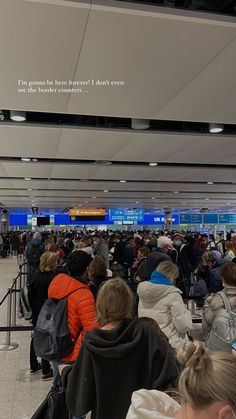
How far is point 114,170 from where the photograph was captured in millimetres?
9852

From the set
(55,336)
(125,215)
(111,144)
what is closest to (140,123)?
(111,144)

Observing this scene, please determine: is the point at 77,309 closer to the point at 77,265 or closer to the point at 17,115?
the point at 77,265

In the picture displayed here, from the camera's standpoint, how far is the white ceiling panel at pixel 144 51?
256cm

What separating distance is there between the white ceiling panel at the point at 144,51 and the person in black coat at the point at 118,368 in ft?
6.94

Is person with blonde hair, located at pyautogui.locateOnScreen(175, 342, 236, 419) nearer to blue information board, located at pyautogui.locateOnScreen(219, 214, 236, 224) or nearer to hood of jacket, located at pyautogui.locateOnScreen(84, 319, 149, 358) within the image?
hood of jacket, located at pyautogui.locateOnScreen(84, 319, 149, 358)

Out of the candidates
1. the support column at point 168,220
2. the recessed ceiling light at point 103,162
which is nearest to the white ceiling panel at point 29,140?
the recessed ceiling light at point 103,162

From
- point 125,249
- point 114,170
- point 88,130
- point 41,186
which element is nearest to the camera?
point 88,130

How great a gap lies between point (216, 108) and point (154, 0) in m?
2.00

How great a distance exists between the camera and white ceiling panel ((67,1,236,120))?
2562mm

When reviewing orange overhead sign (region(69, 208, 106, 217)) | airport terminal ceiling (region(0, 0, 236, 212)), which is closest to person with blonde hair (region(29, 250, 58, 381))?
airport terminal ceiling (region(0, 0, 236, 212))

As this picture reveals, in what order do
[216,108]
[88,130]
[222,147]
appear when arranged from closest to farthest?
[216,108] → [88,130] → [222,147]

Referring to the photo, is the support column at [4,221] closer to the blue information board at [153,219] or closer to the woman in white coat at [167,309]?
the blue information board at [153,219]

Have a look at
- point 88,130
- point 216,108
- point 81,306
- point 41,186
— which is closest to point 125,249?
point 41,186

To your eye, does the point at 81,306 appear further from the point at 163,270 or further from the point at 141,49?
the point at 141,49
